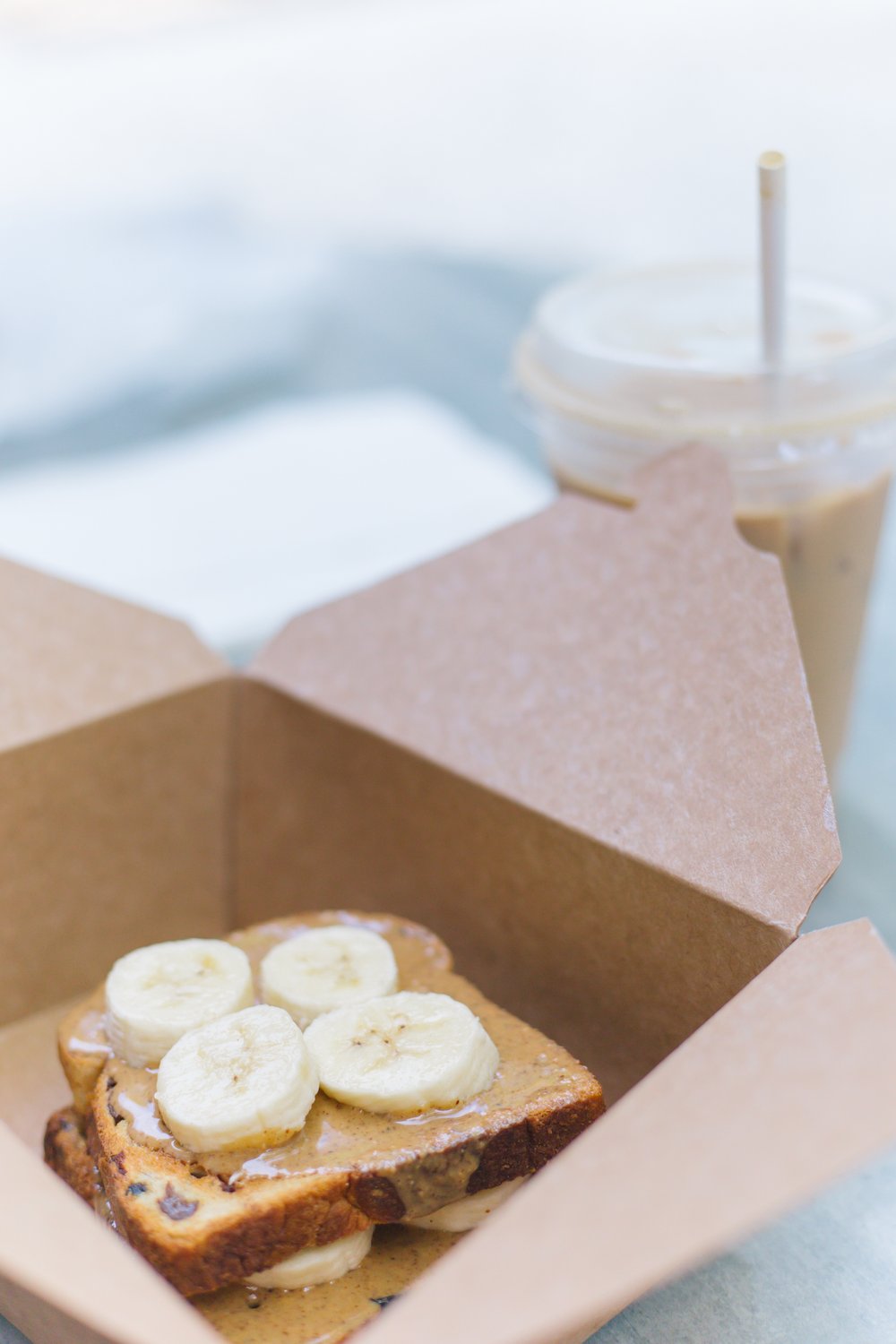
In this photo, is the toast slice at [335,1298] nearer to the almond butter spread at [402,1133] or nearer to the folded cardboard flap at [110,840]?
the almond butter spread at [402,1133]

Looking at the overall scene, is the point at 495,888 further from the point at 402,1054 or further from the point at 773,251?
the point at 773,251

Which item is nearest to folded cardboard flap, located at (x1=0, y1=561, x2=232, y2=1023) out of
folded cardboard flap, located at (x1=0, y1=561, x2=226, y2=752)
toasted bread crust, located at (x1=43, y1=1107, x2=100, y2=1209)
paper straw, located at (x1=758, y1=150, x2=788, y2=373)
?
folded cardboard flap, located at (x1=0, y1=561, x2=226, y2=752)

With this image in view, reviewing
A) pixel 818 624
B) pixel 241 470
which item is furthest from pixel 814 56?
pixel 818 624

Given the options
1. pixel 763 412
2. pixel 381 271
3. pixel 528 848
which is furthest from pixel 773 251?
pixel 381 271

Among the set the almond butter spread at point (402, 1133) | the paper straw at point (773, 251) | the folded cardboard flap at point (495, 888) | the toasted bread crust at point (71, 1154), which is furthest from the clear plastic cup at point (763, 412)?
the toasted bread crust at point (71, 1154)

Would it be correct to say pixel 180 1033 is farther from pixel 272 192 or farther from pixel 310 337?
pixel 272 192

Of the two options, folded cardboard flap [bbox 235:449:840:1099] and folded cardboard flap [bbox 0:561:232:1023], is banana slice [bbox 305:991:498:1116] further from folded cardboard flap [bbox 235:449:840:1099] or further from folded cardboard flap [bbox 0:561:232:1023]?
folded cardboard flap [bbox 0:561:232:1023]
